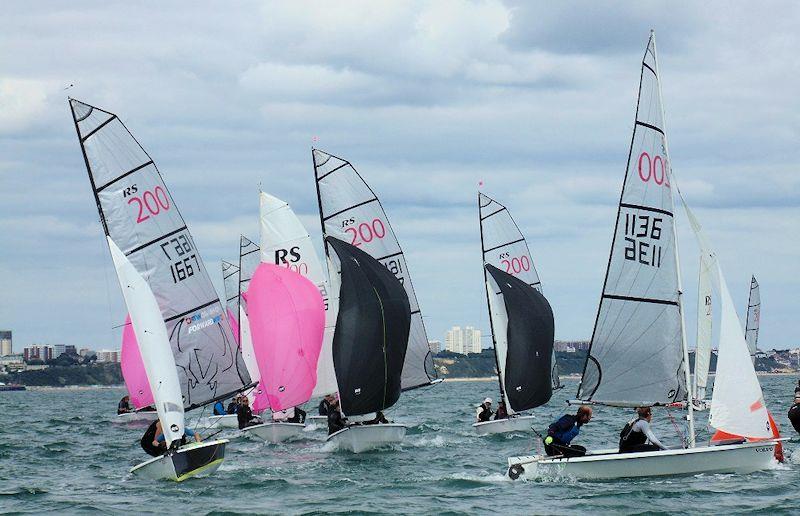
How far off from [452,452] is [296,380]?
5.28 meters

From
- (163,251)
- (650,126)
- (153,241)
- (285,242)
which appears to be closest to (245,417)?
(285,242)

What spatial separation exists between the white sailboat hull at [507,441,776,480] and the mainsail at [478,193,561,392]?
16.8 m

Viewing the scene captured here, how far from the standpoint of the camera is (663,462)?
70.8 feet

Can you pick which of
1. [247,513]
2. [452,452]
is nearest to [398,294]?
[452,452]

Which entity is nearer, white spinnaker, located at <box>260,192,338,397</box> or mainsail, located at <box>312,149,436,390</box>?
mainsail, located at <box>312,149,436,390</box>

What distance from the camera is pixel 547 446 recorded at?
22.3m

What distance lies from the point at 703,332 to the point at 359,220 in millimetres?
11154

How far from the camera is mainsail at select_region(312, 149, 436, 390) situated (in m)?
34.0

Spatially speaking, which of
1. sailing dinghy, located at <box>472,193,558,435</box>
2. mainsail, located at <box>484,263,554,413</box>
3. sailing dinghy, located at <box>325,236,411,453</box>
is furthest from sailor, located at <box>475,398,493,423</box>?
sailing dinghy, located at <box>325,236,411,453</box>

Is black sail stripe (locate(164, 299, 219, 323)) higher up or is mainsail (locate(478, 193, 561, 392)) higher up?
mainsail (locate(478, 193, 561, 392))

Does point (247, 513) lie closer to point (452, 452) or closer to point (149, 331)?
point (149, 331)

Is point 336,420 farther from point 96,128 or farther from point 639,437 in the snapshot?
point 639,437

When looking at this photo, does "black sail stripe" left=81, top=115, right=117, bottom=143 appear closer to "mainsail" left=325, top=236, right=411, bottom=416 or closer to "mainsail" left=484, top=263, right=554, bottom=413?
"mainsail" left=325, top=236, right=411, bottom=416

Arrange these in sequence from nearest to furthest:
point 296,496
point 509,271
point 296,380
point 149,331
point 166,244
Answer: point 296,496 → point 149,331 → point 166,244 → point 296,380 → point 509,271
